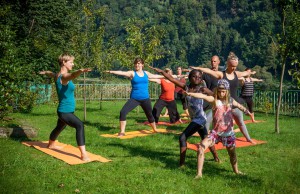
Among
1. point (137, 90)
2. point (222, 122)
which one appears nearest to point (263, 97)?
point (137, 90)

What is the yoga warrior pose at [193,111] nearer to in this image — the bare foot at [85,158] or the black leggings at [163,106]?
the bare foot at [85,158]

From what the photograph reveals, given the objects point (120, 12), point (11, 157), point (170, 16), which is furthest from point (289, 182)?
point (120, 12)

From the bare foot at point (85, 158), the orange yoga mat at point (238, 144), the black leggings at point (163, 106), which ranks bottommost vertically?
the orange yoga mat at point (238, 144)

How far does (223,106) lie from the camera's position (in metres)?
5.97

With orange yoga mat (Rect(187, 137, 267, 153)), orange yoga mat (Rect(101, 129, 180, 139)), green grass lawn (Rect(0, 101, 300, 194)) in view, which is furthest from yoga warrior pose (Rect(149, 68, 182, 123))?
orange yoga mat (Rect(187, 137, 267, 153))

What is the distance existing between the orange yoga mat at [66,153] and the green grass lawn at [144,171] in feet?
0.56

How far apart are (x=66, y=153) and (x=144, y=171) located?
86.6 inches

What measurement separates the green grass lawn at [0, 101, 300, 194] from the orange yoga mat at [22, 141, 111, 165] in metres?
0.17

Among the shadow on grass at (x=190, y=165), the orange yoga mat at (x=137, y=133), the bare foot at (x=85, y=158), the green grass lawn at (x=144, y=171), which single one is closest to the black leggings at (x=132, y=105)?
the orange yoga mat at (x=137, y=133)

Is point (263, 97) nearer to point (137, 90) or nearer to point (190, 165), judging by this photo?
point (137, 90)

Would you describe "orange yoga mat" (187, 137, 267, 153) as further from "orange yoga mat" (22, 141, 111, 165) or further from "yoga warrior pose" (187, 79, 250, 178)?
"orange yoga mat" (22, 141, 111, 165)

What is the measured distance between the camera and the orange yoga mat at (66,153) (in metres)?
6.92

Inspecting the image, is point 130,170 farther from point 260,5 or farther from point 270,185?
point 260,5

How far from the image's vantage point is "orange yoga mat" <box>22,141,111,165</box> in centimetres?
692
